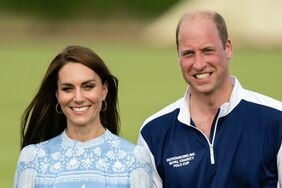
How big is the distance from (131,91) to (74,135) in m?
13.3

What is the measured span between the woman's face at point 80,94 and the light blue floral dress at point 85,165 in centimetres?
13

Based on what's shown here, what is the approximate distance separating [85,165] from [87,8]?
1329 inches

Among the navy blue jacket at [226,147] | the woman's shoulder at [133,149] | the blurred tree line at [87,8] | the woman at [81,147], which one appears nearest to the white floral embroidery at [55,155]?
the woman at [81,147]

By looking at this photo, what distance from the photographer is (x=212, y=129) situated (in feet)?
19.0

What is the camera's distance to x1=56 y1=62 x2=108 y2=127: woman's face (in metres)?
5.32

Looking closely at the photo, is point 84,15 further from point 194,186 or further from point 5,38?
point 194,186

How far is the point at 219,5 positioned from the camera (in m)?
32.4

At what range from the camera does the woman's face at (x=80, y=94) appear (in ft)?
17.4

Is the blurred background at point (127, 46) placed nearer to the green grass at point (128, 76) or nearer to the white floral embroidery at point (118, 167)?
the green grass at point (128, 76)

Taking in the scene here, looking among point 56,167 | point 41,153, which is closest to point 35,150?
point 41,153

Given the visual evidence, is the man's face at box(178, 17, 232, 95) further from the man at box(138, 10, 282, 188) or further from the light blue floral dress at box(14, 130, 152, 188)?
the light blue floral dress at box(14, 130, 152, 188)

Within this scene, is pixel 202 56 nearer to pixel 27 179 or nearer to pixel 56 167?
pixel 56 167


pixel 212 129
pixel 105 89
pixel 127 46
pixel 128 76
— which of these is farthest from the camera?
pixel 127 46

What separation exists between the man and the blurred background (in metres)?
4.52
